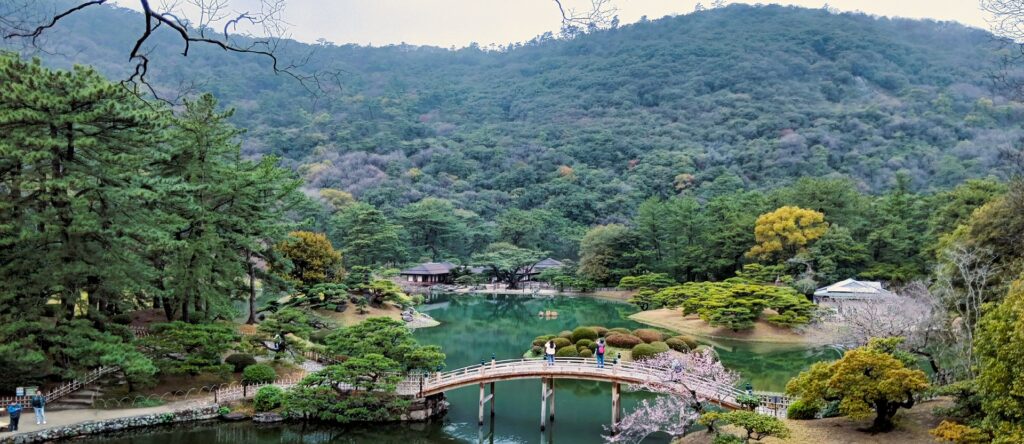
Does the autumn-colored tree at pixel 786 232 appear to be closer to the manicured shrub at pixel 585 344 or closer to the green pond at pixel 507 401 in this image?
the green pond at pixel 507 401

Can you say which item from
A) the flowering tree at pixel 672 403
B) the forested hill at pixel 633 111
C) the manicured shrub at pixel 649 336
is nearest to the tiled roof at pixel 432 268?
the forested hill at pixel 633 111

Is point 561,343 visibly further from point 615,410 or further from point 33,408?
point 33,408

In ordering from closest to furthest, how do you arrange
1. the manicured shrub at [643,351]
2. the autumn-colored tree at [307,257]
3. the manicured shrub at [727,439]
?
the manicured shrub at [727,439]
the manicured shrub at [643,351]
the autumn-colored tree at [307,257]

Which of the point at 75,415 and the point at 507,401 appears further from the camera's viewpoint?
the point at 507,401

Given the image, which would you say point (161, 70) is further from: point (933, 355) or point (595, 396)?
point (933, 355)

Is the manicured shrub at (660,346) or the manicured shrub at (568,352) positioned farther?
the manicured shrub at (568,352)

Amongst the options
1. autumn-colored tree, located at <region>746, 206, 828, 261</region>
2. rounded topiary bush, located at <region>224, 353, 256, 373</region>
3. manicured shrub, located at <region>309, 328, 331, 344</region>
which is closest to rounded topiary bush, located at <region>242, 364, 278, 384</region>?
rounded topiary bush, located at <region>224, 353, 256, 373</region>

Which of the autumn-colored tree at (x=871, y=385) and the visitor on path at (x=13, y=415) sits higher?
the autumn-colored tree at (x=871, y=385)

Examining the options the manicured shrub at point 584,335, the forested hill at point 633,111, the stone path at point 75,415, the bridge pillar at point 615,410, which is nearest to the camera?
the stone path at point 75,415

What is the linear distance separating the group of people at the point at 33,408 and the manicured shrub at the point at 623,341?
16.4m

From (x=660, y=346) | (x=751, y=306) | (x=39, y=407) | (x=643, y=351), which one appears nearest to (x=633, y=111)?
(x=751, y=306)

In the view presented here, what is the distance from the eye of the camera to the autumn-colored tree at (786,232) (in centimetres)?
3509

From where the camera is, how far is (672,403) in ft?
49.9

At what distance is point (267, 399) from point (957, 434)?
14281 mm
